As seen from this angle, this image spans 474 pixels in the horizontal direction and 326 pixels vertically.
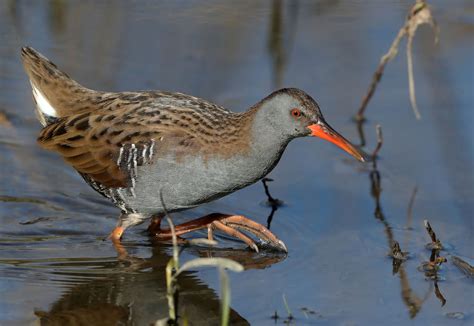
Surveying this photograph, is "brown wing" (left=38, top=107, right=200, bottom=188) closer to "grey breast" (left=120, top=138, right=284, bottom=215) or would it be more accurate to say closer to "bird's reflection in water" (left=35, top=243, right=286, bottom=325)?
"grey breast" (left=120, top=138, right=284, bottom=215)

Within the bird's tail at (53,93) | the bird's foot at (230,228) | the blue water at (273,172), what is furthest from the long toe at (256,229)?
the bird's tail at (53,93)

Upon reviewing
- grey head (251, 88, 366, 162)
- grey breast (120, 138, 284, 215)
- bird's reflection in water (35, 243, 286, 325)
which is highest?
grey head (251, 88, 366, 162)

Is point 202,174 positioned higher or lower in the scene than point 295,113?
lower

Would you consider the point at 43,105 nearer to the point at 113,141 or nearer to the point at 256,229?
the point at 113,141

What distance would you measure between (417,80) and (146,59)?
228 cm

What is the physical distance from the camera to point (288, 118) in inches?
230

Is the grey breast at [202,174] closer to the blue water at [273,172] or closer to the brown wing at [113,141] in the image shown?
the brown wing at [113,141]

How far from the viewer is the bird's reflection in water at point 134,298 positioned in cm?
520

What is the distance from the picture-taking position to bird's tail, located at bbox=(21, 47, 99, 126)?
21.6 feet

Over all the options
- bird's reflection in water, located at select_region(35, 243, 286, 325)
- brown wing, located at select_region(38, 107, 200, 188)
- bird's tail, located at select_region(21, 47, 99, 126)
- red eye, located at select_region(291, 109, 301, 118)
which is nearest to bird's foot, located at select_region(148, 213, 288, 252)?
bird's reflection in water, located at select_region(35, 243, 286, 325)

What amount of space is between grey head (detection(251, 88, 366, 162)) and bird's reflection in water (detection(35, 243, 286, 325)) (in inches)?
29.3

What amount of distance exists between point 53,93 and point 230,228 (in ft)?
4.77

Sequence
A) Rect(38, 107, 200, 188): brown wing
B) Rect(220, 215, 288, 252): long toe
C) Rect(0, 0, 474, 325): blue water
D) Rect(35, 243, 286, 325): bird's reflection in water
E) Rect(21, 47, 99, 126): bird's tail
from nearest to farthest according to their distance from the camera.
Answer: Rect(35, 243, 286, 325): bird's reflection in water < Rect(0, 0, 474, 325): blue water < Rect(38, 107, 200, 188): brown wing < Rect(220, 215, 288, 252): long toe < Rect(21, 47, 99, 126): bird's tail

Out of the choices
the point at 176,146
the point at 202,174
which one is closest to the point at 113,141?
the point at 176,146
